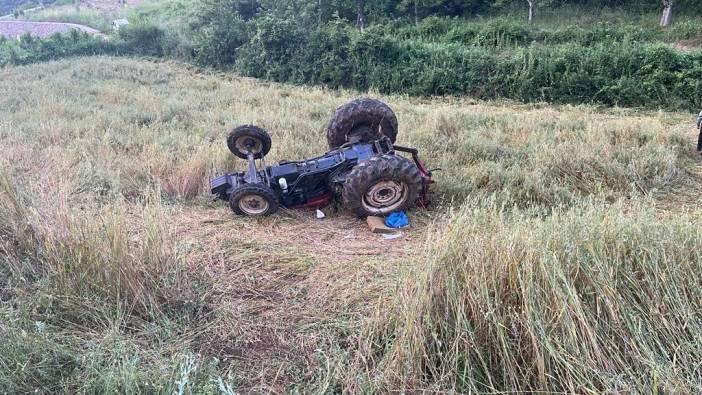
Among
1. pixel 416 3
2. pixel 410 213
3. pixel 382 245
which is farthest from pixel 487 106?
pixel 416 3

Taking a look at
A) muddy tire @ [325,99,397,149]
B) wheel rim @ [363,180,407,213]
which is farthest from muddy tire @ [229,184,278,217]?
muddy tire @ [325,99,397,149]

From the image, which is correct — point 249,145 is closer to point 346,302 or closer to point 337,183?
point 337,183

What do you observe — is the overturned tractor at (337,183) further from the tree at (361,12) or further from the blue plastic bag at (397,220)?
the tree at (361,12)

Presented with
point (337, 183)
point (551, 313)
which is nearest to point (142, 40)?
point (337, 183)

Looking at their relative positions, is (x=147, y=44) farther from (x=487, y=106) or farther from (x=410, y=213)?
(x=410, y=213)

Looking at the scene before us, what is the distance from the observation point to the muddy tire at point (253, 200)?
4781 mm

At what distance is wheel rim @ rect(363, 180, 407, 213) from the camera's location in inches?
192

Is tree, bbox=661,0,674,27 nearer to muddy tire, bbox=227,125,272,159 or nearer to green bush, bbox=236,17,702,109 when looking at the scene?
green bush, bbox=236,17,702,109

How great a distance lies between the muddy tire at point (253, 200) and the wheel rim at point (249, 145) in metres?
1.14

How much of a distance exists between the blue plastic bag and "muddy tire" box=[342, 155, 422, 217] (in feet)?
0.16

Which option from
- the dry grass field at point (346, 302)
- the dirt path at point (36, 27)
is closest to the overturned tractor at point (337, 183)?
the dry grass field at point (346, 302)

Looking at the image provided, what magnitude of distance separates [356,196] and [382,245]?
0.57 m

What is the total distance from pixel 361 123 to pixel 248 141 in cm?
137

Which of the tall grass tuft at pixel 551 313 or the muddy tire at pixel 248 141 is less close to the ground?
the muddy tire at pixel 248 141
